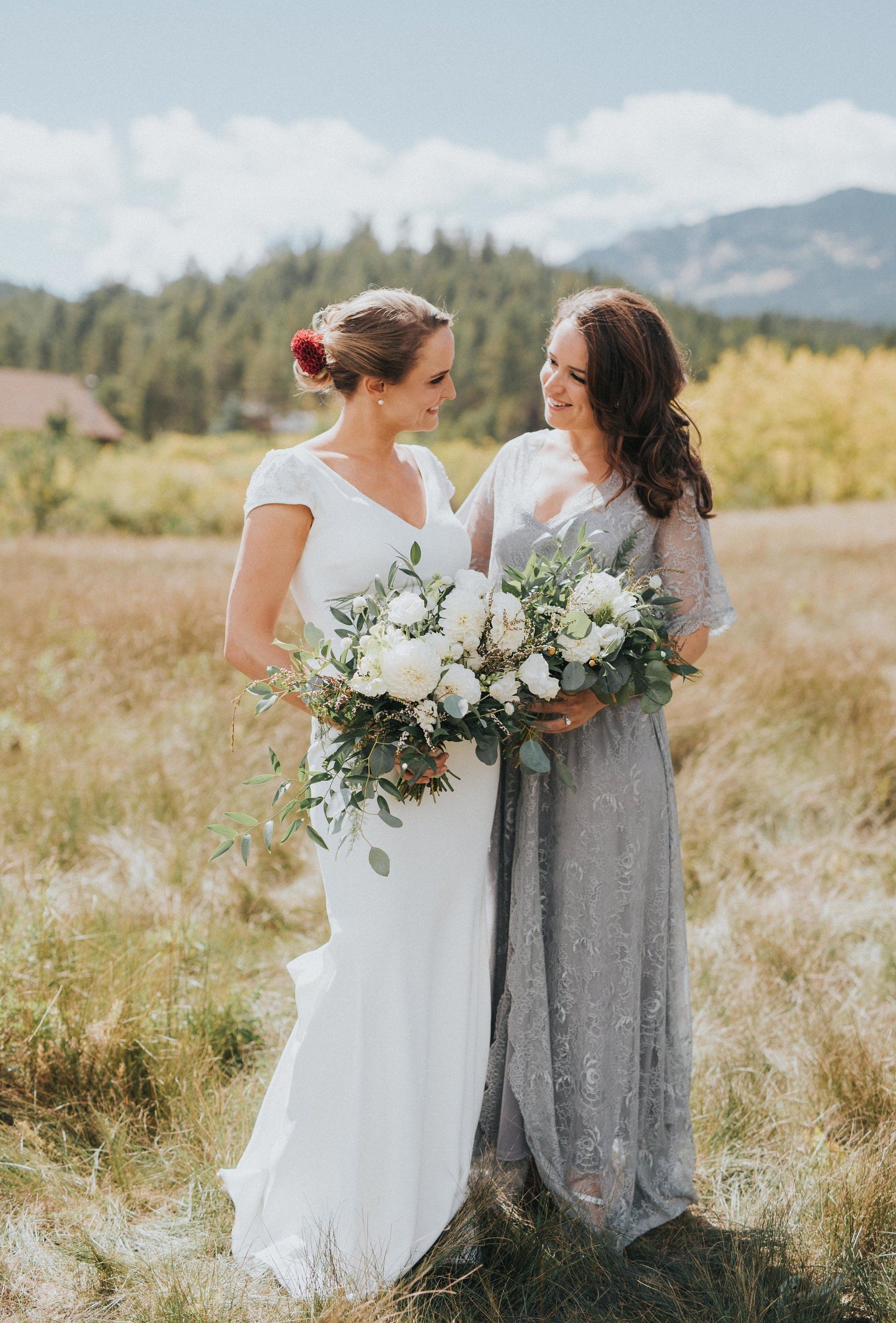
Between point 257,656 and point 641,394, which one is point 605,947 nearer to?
point 257,656

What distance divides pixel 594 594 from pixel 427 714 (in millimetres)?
504

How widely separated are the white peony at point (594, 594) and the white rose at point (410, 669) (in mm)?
411

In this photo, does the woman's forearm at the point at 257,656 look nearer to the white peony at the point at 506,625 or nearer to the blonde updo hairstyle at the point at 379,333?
the white peony at the point at 506,625

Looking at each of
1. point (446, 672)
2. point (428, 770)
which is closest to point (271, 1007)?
point (428, 770)

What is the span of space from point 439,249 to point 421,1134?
86128mm

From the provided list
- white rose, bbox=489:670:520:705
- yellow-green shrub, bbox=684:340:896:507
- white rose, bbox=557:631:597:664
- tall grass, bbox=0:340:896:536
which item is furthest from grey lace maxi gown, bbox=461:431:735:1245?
yellow-green shrub, bbox=684:340:896:507

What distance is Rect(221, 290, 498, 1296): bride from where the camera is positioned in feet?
7.52

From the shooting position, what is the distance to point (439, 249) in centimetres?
8025

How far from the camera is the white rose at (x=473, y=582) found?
2.07 meters

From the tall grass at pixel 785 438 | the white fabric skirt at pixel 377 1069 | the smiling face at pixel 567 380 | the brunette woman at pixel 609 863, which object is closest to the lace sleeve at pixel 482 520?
the brunette woman at pixel 609 863

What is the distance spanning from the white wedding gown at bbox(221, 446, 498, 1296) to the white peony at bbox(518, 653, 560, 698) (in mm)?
440

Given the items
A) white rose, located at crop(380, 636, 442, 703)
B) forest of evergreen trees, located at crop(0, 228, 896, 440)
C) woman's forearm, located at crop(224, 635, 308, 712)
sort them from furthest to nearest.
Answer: forest of evergreen trees, located at crop(0, 228, 896, 440), woman's forearm, located at crop(224, 635, 308, 712), white rose, located at crop(380, 636, 442, 703)

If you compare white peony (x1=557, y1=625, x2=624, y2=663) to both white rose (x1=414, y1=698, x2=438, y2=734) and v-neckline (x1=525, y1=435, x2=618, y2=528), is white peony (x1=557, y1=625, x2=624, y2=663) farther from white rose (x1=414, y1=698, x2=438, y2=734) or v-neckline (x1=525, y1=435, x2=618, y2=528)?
v-neckline (x1=525, y1=435, x2=618, y2=528)

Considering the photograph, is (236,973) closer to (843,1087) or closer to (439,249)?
(843,1087)
